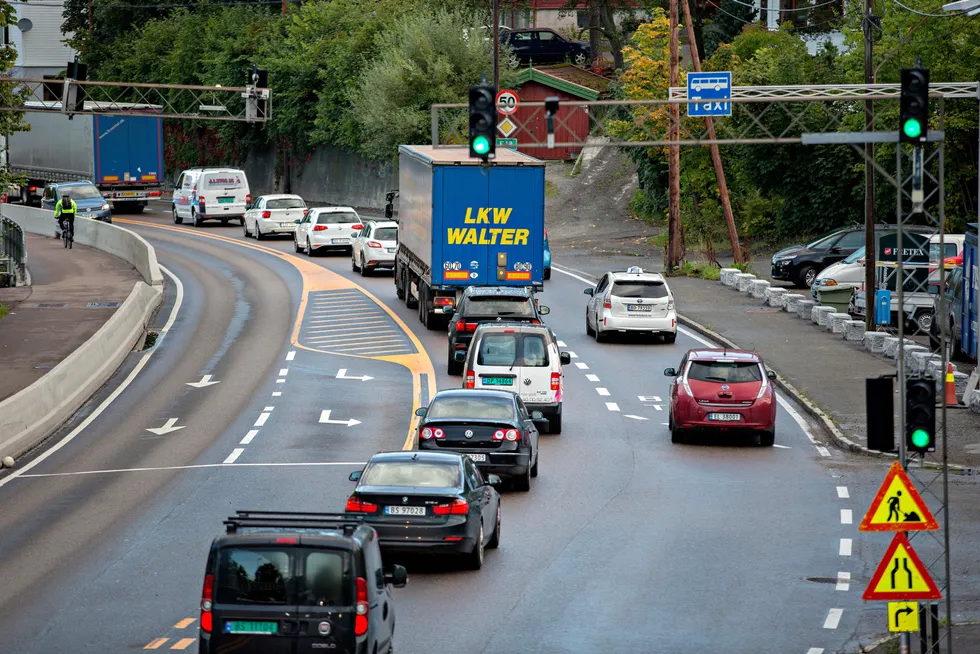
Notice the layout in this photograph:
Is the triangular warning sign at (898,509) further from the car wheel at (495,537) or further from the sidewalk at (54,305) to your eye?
the sidewalk at (54,305)

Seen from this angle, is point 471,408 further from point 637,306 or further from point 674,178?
point 674,178

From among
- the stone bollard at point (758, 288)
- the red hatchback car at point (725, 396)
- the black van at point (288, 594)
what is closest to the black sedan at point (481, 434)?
the red hatchback car at point (725, 396)

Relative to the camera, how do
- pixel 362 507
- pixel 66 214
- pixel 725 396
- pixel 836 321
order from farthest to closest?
pixel 66 214 → pixel 836 321 → pixel 725 396 → pixel 362 507

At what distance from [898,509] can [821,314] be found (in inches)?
1068

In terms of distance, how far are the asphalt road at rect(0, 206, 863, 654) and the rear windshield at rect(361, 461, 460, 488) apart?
1112 mm

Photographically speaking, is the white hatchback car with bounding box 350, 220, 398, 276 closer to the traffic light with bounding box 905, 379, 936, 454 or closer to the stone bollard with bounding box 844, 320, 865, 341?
the stone bollard with bounding box 844, 320, 865, 341

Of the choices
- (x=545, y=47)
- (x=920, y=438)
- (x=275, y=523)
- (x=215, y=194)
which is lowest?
(x=275, y=523)

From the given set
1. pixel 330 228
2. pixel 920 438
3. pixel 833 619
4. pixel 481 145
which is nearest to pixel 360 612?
pixel 833 619

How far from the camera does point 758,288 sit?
46.3 meters

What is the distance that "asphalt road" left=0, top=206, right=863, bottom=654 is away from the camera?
51.4 ft

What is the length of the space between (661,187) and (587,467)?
136 ft

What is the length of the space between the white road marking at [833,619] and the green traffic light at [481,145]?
821cm

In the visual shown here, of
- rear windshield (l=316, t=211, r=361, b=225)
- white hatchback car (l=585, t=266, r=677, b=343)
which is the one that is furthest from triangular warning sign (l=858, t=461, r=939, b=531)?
rear windshield (l=316, t=211, r=361, b=225)

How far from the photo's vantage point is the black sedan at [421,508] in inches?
681
